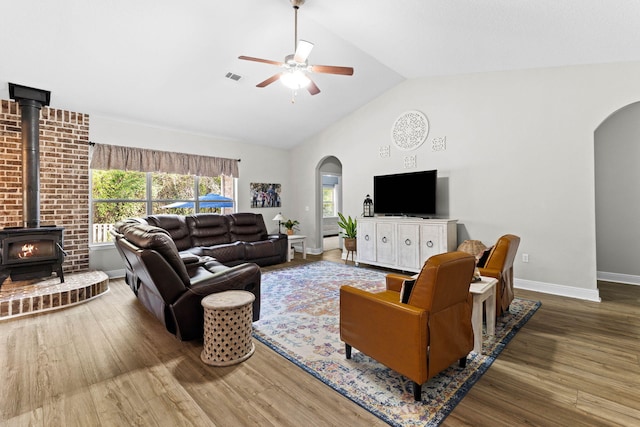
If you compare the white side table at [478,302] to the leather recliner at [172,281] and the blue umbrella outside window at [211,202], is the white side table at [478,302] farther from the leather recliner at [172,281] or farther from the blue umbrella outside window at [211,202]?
the blue umbrella outside window at [211,202]

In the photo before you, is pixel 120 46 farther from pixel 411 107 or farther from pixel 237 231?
pixel 411 107

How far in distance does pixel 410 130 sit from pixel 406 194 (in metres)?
1.19

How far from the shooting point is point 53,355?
2414 millimetres

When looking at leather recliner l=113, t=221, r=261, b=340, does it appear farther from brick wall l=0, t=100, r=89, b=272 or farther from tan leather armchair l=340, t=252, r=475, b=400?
brick wall l=0, t=100, r=89, b=272

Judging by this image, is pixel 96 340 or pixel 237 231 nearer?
pixel 96 340

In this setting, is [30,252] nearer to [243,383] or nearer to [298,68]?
[243,383]

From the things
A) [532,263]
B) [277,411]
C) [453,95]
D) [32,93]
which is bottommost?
[277,411]

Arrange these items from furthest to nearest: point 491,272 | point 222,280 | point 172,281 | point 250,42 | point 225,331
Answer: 1. point 250,42
2. point 491,272
3. point 222,280
4. point 172,281
5. point 225,331

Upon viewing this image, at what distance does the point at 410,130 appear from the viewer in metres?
5.34

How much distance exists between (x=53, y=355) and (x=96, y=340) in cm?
30

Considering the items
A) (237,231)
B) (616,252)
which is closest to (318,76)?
(237,231)

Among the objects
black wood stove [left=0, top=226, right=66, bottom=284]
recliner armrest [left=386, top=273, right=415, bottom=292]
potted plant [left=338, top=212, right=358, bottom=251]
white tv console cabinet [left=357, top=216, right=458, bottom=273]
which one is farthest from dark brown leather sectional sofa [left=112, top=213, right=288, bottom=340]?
potted plant [left=338, top=212, right=358, bottom=251]

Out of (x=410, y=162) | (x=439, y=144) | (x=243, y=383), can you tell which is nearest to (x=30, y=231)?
(x=243, y=383)

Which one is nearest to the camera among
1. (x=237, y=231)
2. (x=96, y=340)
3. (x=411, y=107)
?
(x=96, y=340)
